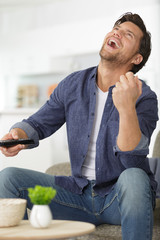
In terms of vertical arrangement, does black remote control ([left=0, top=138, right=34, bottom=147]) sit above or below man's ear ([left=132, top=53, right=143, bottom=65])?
below

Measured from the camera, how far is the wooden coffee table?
104 centimetres

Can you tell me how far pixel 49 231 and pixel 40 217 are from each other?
2.0 inches

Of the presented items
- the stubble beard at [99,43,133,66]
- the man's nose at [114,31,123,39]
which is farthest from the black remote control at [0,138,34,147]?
the man's nose at [114,31,123,39]

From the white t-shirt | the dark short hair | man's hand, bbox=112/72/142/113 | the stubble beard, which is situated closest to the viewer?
man's hand, bbox=112/72/142/113

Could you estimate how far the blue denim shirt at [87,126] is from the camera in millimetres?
1702

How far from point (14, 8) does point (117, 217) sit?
22.7 ft

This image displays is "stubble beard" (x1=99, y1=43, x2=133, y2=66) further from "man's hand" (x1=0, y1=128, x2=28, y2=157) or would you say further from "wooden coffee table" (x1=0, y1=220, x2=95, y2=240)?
"wooden coffee table" (x1=0, y1=220, x2=95, y2=240)

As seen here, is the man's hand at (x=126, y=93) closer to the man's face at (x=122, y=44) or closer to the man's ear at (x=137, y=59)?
the man's face at (x=122, y=44)

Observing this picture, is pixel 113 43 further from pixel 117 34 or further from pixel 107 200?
pixel 107 200

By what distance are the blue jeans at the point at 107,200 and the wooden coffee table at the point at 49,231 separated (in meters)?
0.25

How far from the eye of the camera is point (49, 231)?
43.0 inches

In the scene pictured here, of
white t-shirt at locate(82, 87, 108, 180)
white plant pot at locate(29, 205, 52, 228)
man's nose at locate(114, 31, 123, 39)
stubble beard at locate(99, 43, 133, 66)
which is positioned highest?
man's nose at locate(114, 31, 123, 39)

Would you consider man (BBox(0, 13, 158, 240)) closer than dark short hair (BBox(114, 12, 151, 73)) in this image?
Yes

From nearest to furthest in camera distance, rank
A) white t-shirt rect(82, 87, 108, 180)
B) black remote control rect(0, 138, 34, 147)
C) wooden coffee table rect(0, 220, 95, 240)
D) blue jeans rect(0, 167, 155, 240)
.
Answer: wooden coffee table rect(0, 220, 95, 240)
blue jeans rect(0, 167, 155, 240)
black remote control rect(0, 138, 34, 147)
white t-shirt rect(82, 87, 108, 180)
